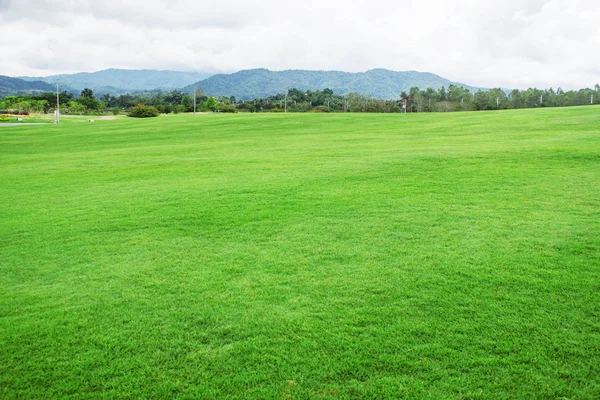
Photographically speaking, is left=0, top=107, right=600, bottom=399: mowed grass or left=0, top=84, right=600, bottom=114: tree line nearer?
left=0, top=107, right=600, bottom=399: mowed grass

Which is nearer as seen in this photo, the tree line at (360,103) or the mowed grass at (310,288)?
the mowed grass at (310,288)

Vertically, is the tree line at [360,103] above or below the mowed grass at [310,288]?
above

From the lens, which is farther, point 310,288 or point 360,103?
point 360,103

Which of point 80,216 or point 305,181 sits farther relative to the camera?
point 305,181

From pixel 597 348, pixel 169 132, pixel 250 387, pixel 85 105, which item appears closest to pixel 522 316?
pixel 597 348

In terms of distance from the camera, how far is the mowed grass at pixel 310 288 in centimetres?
360

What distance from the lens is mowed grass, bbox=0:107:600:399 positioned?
360 centimetres

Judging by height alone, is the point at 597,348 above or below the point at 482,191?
below

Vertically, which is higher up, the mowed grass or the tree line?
the tree line

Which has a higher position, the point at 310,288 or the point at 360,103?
the point at 360,103

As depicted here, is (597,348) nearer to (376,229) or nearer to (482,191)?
(376,229)

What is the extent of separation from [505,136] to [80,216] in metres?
16.8

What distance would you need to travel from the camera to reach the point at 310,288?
16.6 ft

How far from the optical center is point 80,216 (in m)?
8.56
